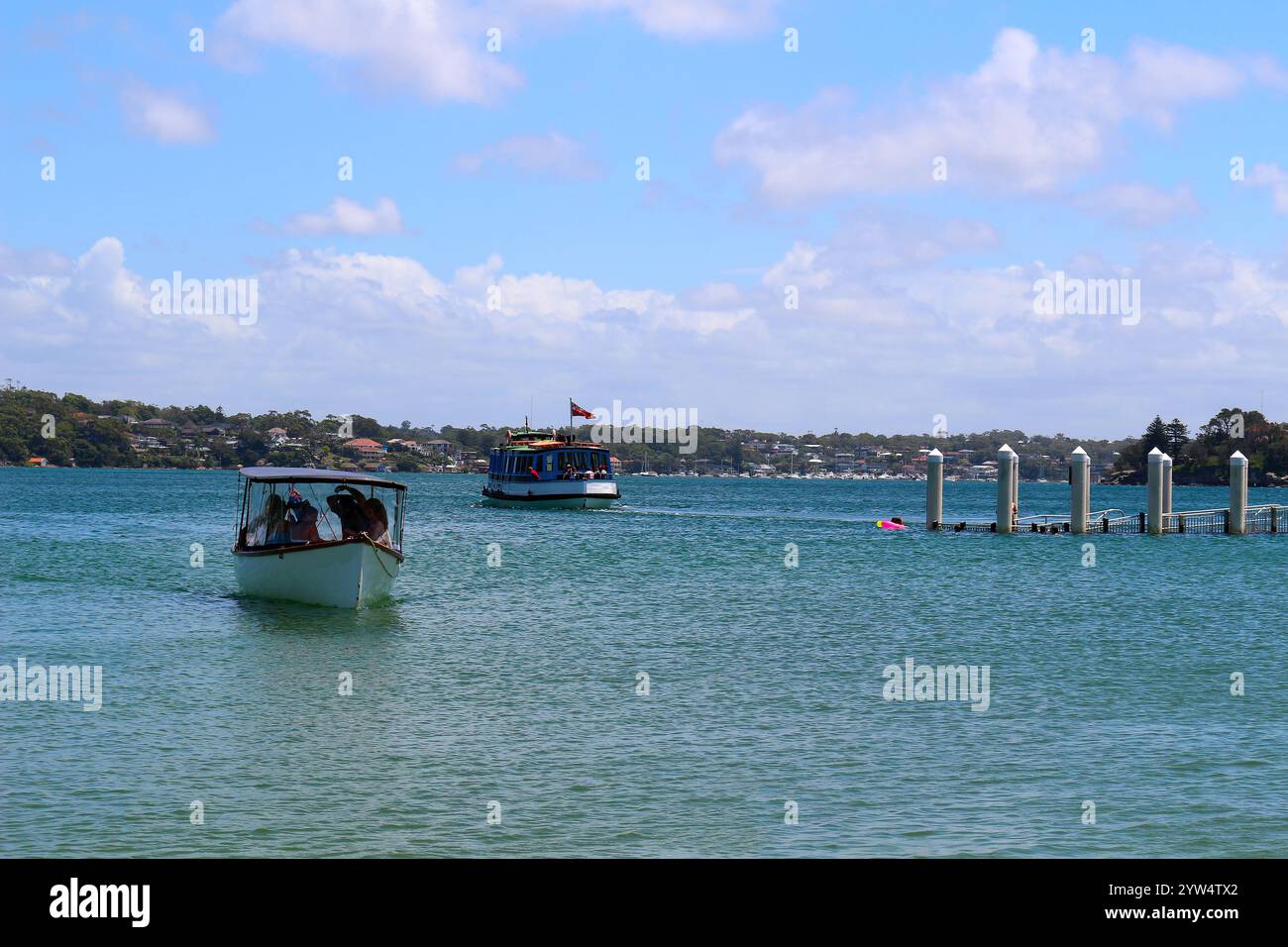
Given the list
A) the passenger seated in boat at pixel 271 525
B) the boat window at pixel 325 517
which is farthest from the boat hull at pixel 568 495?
the passenger seated in boat at pixel 271 525

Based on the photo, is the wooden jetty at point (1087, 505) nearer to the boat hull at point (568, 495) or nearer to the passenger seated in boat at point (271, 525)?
the boat hull at point (568, 495)

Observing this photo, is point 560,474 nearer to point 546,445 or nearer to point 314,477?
point 546,445

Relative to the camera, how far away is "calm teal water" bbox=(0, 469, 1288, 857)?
46.9 ft

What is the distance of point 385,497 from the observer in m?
37.1

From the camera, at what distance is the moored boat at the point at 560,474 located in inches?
3620

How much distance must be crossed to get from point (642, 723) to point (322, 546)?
14924 millimetres

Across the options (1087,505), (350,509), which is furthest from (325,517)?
(1087,505)

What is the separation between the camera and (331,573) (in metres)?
32.5

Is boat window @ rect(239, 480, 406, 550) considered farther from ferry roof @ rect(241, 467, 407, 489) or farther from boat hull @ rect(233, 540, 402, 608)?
boat hull @ rect(233, 540, 402, 608)

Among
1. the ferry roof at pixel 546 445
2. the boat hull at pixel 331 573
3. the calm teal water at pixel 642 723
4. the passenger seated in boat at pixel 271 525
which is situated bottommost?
the calm teal water at pixel 642 723
